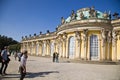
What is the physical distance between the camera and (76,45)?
1128 inches

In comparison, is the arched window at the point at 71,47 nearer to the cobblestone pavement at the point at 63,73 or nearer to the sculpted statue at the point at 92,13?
the sculpted statue at the point at 92,13

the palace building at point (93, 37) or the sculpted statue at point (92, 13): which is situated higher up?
the sculpted statue at point (92, 13)

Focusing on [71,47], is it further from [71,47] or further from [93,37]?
[93,37]

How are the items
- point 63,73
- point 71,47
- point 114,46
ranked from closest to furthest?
1. point 63,73
2. point 114,46
3. point 71,47

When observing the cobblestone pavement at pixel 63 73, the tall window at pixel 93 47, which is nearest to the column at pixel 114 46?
the tall window at pixel 93 47

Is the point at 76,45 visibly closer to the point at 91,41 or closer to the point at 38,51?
the point at 91,41

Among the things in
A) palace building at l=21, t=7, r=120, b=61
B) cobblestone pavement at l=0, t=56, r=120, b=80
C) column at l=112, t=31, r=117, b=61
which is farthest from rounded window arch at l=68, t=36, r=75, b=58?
cobblestone pavement at l=0, t=56, r=120, b=80

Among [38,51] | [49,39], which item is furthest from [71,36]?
[38,51]

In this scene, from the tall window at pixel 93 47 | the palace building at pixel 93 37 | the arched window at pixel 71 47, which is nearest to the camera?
the palace building at pixel 93 37

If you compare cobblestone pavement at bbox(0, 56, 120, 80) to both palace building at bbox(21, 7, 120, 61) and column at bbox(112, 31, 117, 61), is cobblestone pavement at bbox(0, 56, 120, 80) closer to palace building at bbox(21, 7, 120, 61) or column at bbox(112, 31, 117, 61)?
column at bbox(112, 31, 117, 61)

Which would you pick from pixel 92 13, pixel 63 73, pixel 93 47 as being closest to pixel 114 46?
pixel 93 47

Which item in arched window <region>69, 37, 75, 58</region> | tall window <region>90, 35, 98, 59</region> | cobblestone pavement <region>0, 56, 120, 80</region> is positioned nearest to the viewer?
cobblestone pavement <region>0, 56, 120, 80</region>

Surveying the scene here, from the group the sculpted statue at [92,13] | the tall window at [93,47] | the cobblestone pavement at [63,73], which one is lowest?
the cobblestone pavement at [63,73]

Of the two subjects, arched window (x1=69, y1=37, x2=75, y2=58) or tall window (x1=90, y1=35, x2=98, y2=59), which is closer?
tall window (x1=90, y1=35, x2=98, y2=59)
